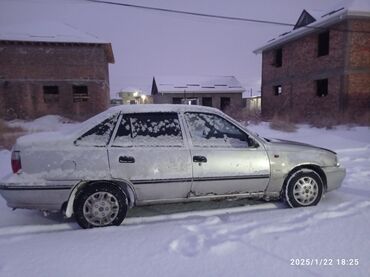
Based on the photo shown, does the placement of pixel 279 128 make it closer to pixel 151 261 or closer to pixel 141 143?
pixel 141 143

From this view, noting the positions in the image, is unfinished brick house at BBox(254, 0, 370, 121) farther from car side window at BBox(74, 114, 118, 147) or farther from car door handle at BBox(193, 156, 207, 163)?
car side window at BBox(74, 114, 118, 147)

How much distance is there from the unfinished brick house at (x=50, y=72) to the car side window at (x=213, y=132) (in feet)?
71.7

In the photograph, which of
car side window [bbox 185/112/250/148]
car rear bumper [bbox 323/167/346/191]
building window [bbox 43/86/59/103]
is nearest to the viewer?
car side window [bbox 185/112/250/148]

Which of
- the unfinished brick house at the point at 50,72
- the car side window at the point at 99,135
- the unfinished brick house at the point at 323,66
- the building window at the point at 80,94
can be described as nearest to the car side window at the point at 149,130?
the car side window at the point at 99,135

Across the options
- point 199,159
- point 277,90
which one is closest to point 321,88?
point 277,90

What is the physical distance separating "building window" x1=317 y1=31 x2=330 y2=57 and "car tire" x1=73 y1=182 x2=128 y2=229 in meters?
19.7

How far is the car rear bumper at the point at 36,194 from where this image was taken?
362 cm

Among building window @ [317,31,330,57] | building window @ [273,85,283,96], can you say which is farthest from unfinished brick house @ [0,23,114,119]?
building window @ [317,31,330,57]

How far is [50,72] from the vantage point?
24062mm

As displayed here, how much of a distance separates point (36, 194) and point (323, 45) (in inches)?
828

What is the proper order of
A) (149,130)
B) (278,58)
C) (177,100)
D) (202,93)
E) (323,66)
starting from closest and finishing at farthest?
(149,130), (323,66), (278,58), (202,93), (177,100)

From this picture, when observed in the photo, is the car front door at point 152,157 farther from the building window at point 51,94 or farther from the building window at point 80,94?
the building window at point 51,94

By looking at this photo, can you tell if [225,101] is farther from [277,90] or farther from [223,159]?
[223,159]

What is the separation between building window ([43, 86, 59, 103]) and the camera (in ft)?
80.5
